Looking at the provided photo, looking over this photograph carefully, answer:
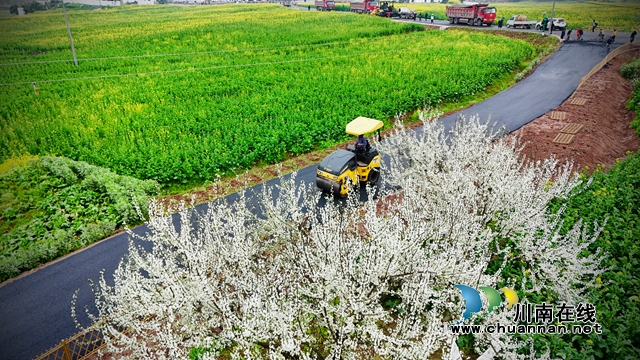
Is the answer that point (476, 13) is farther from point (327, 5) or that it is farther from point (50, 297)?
point (50, 297)

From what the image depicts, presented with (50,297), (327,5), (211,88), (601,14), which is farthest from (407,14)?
(50,297)

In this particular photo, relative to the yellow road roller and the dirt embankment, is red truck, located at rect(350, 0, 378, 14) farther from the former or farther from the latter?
the yellow road roller

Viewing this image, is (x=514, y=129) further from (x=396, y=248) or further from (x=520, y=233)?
(x=396, y=248)

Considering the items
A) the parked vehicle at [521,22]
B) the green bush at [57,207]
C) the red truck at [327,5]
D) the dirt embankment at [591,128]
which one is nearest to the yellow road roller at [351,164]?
the dirt embankment at [591,128]

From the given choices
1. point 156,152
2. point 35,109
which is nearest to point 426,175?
point 156,152

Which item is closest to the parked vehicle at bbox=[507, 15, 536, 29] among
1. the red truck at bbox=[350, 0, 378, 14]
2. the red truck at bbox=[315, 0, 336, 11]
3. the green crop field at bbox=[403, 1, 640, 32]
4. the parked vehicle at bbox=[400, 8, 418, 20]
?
the green crop field at bbox=[403, 1, 640, 32]
